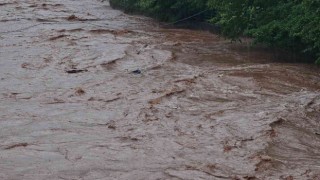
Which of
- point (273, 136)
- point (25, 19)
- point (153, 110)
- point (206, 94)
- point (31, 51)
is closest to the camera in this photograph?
point (273, 136)

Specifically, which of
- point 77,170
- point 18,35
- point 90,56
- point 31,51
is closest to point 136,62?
point 90,56

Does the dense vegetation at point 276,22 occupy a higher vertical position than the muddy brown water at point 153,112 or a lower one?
higher

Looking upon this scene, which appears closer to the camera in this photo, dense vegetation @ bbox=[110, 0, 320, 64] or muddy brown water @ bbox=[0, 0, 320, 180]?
muddy brown water @ bbox=[0, 0, 320, 180]

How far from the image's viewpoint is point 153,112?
10250 mm

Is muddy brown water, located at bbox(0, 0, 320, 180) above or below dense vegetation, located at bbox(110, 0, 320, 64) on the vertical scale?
below

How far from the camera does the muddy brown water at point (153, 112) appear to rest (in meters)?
7.61

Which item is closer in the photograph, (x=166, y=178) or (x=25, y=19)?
(x=166, y=178)

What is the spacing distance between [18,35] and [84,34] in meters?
2.51

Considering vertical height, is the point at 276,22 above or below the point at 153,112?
above

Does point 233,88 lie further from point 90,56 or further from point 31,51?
Result: point 31,51

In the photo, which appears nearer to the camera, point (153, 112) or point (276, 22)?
point (153, 112)

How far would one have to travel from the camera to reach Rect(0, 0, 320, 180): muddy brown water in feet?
25.0

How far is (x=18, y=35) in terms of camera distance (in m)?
19.9

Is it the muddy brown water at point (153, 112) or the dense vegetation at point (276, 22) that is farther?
the dense vegetation at point (276, 22)
